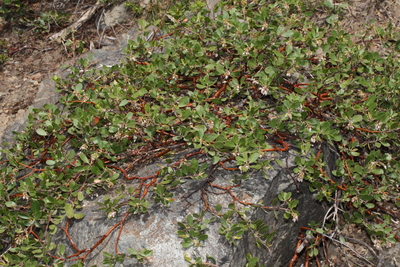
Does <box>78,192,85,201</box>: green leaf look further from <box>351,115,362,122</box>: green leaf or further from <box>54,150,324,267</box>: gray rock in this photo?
<box>351,115,362,122</box>: green leaf

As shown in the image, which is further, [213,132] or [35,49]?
[35,49]

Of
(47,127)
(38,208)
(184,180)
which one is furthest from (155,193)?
(47,127)

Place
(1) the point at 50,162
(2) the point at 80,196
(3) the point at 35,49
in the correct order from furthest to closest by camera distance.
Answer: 1. (3) the point at 35,49
2. (1) the point at 50,162
3. (2) the point at 80,196

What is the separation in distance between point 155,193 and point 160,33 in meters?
2.50

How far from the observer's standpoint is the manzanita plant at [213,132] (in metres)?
2.59

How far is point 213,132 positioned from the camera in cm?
283

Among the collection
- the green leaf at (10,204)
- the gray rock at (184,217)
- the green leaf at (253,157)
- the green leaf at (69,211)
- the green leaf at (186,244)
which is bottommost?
the gray rock at (184,217)

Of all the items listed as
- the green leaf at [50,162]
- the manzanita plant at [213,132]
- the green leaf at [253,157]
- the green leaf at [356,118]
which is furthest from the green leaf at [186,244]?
the green leaf at [356,118]

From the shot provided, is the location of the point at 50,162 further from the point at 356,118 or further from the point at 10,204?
the point at 356,118

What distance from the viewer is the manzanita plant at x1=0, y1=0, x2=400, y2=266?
2588 millimetres

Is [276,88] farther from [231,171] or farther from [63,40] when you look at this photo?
[63,40]

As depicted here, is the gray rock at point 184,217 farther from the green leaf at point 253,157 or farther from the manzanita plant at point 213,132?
the green leaf at point 253,157

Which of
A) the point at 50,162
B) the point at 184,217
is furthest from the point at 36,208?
the point at 184,217

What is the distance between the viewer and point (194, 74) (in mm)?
3486
